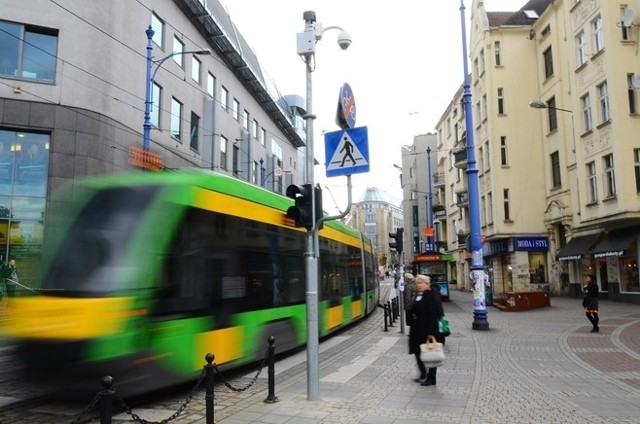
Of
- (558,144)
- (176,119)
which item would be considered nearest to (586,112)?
(558,144)

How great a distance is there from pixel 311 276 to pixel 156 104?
2061cm

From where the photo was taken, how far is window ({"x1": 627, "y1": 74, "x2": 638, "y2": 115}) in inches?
Answer: 940

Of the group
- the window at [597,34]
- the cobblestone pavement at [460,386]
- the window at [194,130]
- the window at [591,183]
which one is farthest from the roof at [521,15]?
the cobblestone pavement at [460,386]

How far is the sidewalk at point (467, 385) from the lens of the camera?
657 cm

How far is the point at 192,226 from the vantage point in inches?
296

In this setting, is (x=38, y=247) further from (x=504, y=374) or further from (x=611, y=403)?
(x=611, y=403)

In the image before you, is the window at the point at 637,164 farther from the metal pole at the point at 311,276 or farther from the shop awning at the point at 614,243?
the metal pole at the point at 311,276

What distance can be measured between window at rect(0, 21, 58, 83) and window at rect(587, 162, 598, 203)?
80.2 feet

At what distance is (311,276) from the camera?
302 inches

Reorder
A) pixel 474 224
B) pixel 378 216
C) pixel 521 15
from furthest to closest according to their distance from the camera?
pixel 378 216, pixel 521 15, pixel 474 224

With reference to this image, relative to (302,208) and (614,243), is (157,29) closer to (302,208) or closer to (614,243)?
(302,208)

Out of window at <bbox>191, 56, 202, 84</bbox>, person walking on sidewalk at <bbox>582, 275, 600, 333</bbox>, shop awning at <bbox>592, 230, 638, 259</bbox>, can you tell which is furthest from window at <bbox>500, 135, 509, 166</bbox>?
person walking on sidewalk at <bbox>582, 275, 600, 333</bbox>

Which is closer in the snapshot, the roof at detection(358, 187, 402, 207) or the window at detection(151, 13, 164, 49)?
the window at detection(151, 13, 164, 49)

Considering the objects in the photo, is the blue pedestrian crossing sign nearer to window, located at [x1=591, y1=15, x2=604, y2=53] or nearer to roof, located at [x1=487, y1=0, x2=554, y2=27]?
window, located at [x1=591, y1=15, x2=604, y2=53]
